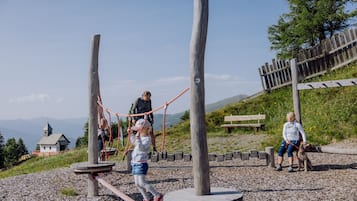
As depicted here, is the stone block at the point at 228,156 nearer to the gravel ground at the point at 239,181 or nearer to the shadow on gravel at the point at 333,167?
the gravel ground at the point at 239,181

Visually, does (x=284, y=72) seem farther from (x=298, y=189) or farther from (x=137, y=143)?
(x=137, y=143)

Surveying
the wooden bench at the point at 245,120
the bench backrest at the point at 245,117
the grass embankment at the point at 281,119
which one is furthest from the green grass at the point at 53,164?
the bench backrest at the point at 245,117

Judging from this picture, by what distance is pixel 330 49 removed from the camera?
1706cm

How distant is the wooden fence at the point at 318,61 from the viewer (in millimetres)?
16281

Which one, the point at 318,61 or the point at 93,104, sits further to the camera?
the point at 318,61

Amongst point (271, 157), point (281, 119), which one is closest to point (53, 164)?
point (281, 119)

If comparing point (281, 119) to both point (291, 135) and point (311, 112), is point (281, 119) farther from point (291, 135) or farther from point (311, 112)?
point (291, 135)

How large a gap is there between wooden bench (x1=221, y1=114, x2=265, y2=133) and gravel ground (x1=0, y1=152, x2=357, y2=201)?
5038 millimetres

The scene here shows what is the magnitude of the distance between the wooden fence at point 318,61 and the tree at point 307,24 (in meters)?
1.60

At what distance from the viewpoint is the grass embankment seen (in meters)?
11.8

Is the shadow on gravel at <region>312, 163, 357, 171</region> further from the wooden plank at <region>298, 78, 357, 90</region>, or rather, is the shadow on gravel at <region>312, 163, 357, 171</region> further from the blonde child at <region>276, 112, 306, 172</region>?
the wooden plank at <region>298, 78, 357, 90</region>

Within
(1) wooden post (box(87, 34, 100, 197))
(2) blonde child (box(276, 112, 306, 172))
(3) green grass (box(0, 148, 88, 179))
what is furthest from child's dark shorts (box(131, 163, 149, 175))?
(3) green grass (box(0, 148, 88, 179))

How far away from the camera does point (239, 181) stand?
7516 mm

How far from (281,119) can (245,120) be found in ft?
5.70
